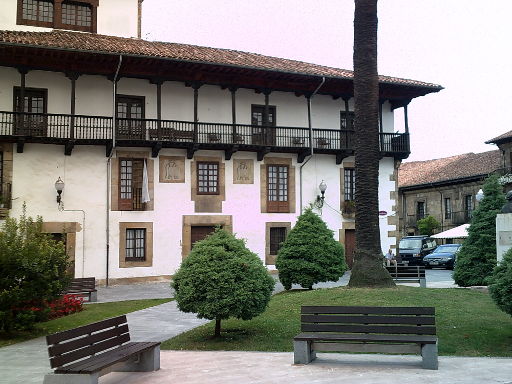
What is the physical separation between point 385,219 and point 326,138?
17.3 ft

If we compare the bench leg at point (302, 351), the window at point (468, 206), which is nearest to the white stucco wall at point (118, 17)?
the bench leg at point (302, 351)

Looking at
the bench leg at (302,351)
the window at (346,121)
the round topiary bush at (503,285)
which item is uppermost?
the window at (346,121)

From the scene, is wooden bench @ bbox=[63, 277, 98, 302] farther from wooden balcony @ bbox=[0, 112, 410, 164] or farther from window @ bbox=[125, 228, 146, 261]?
wooden balcony @ bbox=[0, 112, 410, 164]

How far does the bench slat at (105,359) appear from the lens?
714 centimetres

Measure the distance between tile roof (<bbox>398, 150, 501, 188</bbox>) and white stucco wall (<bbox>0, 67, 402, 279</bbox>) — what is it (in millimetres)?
23090

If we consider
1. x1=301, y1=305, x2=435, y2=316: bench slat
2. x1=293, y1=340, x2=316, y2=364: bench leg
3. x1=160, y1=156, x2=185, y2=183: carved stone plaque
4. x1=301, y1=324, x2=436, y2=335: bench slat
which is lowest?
x1=293, y1=340, x2=316, y2=364: bench leg

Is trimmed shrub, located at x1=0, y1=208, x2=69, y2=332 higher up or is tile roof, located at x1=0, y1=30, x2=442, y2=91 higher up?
tile roof, located at x1=0, y1=30, x2=442, y2=91

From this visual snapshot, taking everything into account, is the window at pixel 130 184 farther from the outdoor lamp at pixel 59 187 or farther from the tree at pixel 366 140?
the tree at pixel 366 140

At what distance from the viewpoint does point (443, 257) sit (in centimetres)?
3503

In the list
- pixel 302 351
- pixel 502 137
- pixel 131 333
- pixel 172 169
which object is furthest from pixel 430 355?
pixel 502 137

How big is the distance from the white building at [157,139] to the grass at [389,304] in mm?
11580

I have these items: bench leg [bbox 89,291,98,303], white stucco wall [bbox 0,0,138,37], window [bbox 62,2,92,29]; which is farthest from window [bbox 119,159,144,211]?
window [bbox 62,2,92,29]

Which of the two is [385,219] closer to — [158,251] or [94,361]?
[158,251]

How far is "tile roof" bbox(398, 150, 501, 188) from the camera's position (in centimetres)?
4906
